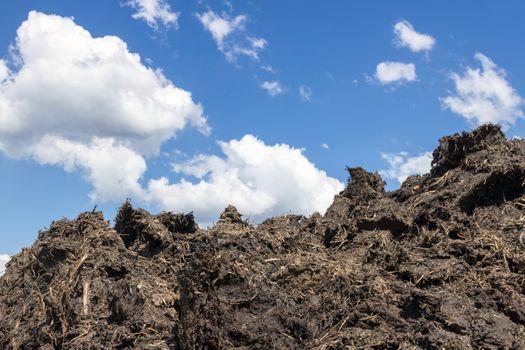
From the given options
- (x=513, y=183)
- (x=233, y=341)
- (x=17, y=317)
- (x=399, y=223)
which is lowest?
(x=233, y=341)

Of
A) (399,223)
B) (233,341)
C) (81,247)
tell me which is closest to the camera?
(233,341)

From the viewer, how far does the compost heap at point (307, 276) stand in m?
5.35

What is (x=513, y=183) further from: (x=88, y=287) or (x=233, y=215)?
(x=88, y=287)

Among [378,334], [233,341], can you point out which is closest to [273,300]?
[233,341]

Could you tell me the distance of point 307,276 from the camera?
6.19 m

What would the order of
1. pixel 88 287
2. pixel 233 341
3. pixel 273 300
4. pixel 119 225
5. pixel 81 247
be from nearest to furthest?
pixel 233 341
pixel 273 300
pixel 88 287
pixel 81 247
pixel 119 225

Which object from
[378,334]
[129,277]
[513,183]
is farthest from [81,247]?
[513,183]

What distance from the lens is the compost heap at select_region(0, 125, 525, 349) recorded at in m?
5.35

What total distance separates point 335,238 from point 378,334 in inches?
116

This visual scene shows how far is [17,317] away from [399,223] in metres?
5.04

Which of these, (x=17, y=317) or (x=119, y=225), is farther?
(x=119, y=225)

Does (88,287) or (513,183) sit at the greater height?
(513,183)

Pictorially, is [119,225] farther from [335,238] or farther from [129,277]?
[335,238]

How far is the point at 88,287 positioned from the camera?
21.2ft
